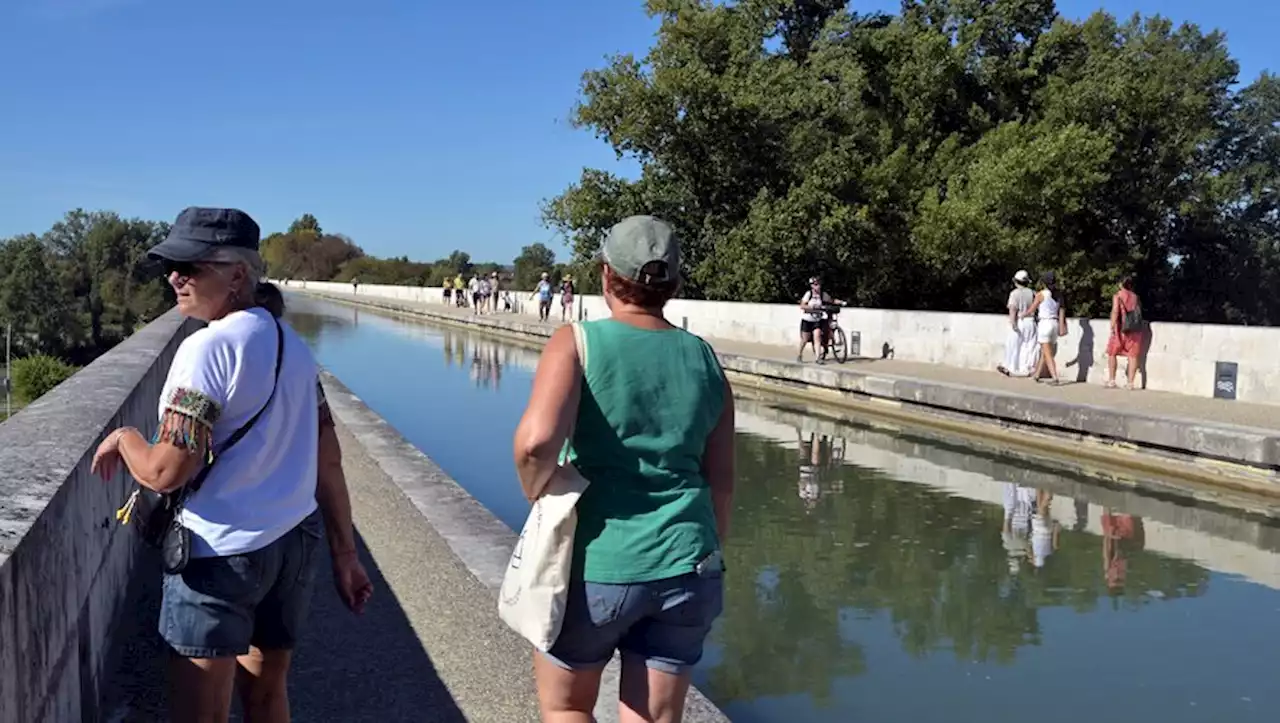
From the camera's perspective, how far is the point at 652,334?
8.88 ft

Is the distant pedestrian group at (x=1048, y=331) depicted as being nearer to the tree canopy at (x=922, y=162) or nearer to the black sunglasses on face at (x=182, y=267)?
the tree canopy at (x=922, y=162)

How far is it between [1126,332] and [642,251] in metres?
13.5

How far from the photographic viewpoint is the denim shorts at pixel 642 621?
264 cm

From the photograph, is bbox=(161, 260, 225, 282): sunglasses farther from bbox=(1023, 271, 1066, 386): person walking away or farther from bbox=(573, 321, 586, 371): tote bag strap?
bbox=(1023, 271, 1066, 386): person walking away

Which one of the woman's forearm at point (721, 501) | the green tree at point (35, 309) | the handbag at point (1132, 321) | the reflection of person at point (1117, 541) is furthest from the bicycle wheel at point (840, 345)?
the green tree at point (35, 309)

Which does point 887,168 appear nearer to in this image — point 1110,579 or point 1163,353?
point 1163,353

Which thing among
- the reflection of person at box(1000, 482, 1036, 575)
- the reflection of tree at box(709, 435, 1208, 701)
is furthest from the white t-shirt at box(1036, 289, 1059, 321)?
the reflection of tree at box(709, 435, 1208, 701)

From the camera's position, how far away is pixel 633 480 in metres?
2.67

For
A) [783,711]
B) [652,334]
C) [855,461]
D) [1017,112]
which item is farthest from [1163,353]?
[1017,112]

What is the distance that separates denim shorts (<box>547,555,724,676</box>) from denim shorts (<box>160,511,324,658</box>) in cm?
72

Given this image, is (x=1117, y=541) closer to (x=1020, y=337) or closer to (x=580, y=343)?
(x=580, y=343)

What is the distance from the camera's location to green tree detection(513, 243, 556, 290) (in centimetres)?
6856

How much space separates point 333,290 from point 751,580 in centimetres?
9164

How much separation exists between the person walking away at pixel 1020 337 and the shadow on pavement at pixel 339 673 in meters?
13.1
